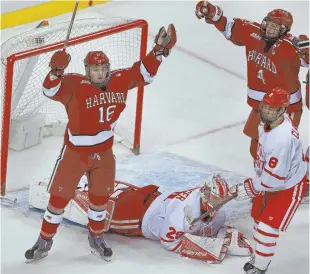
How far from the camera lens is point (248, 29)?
5789 mm

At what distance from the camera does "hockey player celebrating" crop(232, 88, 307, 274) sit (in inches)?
196

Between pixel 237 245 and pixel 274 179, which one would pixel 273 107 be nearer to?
pixel 274 179

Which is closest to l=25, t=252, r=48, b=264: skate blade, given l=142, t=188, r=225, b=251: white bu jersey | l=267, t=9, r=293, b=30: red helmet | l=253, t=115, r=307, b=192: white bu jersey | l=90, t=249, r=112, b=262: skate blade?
l=90, t=249, r=112, b=262: skate blade

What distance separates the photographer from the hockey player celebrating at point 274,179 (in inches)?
196

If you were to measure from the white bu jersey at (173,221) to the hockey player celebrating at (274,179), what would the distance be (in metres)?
0.27

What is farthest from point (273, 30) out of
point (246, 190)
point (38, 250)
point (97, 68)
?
point (38, 250)

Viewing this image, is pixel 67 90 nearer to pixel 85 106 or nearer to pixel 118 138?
pixel 85 106

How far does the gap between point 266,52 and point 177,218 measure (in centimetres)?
99

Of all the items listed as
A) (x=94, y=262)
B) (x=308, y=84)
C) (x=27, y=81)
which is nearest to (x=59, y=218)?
(x=94, y=262)

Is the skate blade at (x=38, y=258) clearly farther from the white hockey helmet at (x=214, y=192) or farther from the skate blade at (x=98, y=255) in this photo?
the white hockey helmet at (x=214, y=192)

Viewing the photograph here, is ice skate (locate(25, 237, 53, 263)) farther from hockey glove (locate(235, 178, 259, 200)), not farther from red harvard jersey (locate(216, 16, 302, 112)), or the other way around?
red harvard jersey (locate(216, 16, 302, 112))

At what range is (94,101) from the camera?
5.10 meters

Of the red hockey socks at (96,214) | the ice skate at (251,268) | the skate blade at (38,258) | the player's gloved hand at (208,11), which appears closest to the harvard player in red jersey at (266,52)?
the player's gloved hand at (208,11)

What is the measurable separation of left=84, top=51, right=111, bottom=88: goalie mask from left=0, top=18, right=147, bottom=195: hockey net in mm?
648
